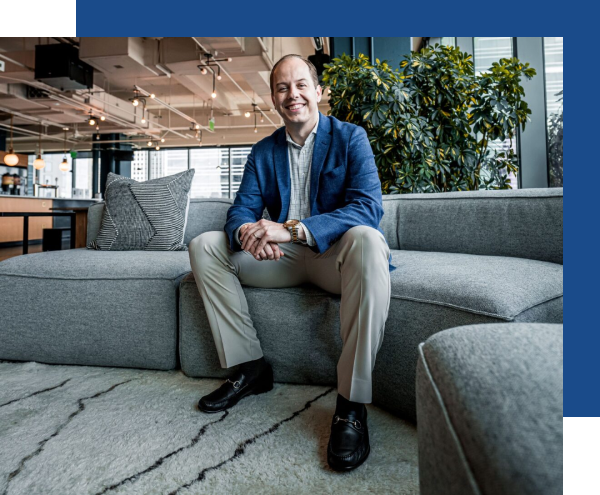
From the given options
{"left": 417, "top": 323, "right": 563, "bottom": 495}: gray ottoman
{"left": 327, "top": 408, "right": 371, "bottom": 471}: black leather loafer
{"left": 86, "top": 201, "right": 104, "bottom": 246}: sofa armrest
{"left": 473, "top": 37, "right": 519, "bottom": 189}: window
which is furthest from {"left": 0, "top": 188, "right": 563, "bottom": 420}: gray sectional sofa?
{"left": 473, "top": 37, "right": 519, "bottom": 189}: window

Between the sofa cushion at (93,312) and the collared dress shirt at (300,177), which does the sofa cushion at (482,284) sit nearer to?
the collared dress shirt at (300,177)

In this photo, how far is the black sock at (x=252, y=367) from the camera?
4.79 feet

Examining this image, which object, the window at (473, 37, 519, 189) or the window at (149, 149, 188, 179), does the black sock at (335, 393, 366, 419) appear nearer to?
the window at (473, 37, 519, 189)

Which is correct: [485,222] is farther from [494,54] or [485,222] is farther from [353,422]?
[494,54]

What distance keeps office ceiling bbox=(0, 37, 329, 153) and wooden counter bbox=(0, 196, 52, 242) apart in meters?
2.10

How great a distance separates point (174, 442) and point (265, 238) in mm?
629

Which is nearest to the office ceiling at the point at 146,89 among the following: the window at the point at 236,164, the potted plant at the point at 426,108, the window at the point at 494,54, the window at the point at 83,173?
the window at the point at 236,164

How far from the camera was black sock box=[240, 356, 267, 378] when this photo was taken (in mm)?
1459

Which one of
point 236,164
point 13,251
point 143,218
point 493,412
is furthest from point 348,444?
point 236,164

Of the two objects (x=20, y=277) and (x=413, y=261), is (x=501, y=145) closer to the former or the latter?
(x=413, y=261)

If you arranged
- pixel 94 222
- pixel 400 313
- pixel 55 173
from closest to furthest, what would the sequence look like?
pixel 400 313 → pixel 94 222 → pixel 55 173

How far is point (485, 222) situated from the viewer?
185cm

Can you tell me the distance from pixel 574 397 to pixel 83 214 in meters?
3.12

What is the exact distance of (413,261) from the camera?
161cm
